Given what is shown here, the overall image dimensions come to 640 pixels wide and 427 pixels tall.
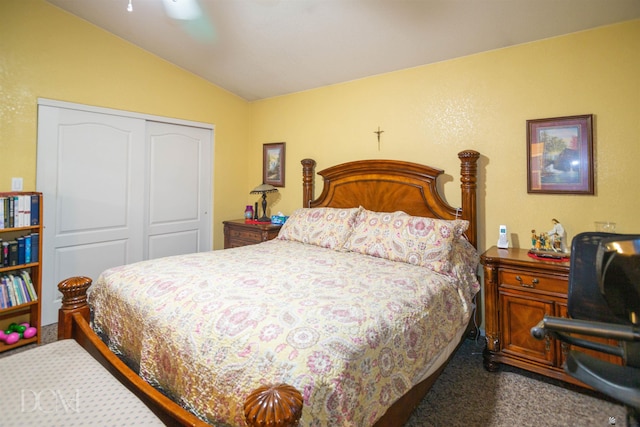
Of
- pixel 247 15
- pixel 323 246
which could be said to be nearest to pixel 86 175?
pixel 247 15

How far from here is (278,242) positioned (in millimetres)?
2865

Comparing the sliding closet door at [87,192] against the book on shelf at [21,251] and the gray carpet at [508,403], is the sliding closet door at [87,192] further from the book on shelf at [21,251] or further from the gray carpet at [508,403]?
the gray carpet at [508,403]

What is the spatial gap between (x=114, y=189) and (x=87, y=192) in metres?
0.23

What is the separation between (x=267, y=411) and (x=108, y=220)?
3151mm

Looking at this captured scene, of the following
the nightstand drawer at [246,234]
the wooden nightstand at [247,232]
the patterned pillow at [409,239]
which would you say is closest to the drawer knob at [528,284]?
the patterned pillow at [409,239]

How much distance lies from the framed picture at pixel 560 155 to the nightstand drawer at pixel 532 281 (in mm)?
705

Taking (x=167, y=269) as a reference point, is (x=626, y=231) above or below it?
above

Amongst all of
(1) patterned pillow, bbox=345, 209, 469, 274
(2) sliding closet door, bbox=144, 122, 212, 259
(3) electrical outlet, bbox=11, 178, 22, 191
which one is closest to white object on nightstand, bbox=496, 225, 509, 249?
(1) patterned pillow, bbox=345, 209, 469, 274

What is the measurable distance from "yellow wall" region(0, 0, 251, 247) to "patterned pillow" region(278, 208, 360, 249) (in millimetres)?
1876

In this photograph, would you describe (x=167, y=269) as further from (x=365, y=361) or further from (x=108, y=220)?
(x=108, y=220)

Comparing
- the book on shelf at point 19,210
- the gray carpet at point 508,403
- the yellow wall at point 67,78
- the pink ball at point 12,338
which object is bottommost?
the gray carpet at point 508,403

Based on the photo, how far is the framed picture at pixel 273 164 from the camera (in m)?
3.93

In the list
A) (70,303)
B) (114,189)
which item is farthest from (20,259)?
(70,303)

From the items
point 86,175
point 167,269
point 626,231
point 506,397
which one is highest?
point 86,175
